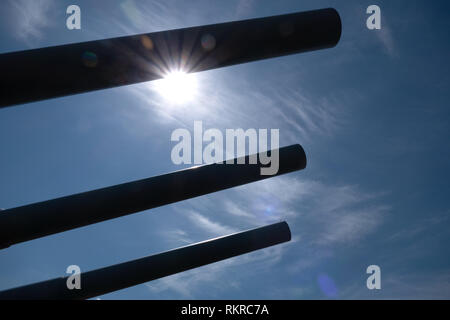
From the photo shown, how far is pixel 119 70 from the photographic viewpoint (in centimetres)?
351

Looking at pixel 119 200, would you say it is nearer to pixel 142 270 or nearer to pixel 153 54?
pixel 153 54

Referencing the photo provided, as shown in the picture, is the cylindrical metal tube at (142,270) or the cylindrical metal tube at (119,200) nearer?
the cylindrical metal tube at (119,200)

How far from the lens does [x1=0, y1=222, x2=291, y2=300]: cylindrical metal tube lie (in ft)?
33.1

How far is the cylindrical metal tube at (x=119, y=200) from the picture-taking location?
662cm

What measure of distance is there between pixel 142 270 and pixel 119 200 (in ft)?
14.1

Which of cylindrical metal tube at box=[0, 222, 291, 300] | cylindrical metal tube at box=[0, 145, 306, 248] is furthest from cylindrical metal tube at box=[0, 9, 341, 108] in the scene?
cylindrical metal tube at box=[0, 222, 291, 300]

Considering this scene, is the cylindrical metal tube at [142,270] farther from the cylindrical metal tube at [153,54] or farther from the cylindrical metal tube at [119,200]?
the cylindrical metal tube at [153,54]

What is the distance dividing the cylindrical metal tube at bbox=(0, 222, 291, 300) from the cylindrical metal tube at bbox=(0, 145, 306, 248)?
12.3 ft

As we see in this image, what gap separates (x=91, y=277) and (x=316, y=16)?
964 cm

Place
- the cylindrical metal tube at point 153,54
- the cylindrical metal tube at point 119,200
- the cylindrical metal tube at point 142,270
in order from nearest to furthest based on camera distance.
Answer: the cylindrical metal tube at point 153,54 → the cylindrical metal tube at point 119,200 → the cylindrical metal tube at point 142,270

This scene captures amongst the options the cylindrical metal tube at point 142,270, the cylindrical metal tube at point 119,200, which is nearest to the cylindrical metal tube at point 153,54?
the cylindrical metal tube at point 119,200

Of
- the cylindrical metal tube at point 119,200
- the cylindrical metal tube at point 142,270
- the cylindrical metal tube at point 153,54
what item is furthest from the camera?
the cylindrical metal tube at point 142,270

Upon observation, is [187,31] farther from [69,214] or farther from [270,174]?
[69,214]

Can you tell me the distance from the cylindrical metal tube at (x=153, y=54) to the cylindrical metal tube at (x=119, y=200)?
321cm
